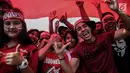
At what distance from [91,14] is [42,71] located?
121cm

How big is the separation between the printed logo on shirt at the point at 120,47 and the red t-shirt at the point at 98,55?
34 cm

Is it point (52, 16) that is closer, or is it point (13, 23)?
point (13, 23)

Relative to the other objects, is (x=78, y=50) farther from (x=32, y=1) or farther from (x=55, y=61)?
(x=32, y=1)

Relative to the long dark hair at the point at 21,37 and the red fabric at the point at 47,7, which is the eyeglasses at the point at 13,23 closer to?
the long dark hair at the point at 21,37

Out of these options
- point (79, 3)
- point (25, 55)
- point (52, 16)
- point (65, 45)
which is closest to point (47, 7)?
point (52, 16)

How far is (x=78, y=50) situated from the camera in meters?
3.23

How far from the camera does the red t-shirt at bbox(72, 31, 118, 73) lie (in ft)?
10.3

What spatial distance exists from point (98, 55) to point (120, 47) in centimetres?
52

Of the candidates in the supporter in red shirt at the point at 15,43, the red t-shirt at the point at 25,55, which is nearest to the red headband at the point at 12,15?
the supporter in red shirt at the point at 15,43

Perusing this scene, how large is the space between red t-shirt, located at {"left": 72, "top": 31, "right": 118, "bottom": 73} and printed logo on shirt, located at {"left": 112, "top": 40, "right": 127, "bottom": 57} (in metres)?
0.34

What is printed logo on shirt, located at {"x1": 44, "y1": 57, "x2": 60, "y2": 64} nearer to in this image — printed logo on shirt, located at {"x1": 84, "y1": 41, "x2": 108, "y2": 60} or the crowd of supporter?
the crowd of supporter

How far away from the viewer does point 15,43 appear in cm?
283

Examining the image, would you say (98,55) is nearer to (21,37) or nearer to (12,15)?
(21,37)

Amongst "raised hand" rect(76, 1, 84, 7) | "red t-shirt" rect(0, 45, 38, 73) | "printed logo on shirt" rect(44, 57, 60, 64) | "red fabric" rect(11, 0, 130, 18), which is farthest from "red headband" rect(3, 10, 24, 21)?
"raised hand" rect(76, 1, 84, 7)
